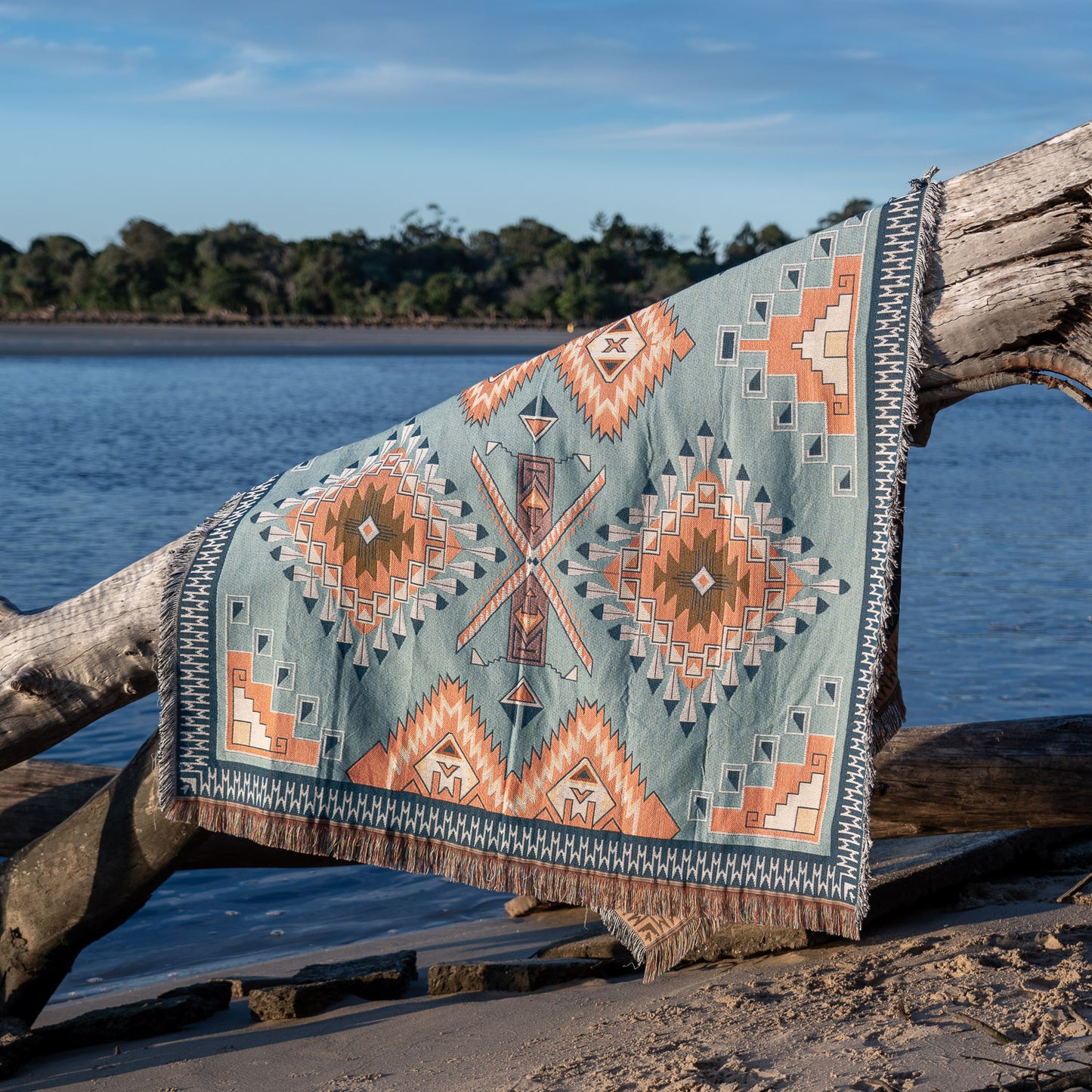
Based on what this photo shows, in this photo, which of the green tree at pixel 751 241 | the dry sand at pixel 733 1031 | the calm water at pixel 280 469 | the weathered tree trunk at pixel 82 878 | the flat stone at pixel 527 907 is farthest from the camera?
the green tree at pixel 751 241

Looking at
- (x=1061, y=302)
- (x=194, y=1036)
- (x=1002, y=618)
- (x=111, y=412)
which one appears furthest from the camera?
(x=111, y=412)

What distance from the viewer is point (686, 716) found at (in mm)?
2820

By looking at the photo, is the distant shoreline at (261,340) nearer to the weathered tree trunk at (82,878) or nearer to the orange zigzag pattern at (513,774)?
the weathered tree trunk at (82,878)

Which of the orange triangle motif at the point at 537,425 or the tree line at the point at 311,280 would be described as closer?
the orange triangle motif at the point at 537,425

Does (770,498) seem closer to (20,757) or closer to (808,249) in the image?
(808,249)

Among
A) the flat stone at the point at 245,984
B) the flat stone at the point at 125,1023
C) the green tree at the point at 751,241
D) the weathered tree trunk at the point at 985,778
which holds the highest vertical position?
the green tree at the point at 751,241

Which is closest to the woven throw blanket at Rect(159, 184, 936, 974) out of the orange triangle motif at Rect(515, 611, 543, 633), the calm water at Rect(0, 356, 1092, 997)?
the orange triangle motif at Rect(515, 611, 543, 633)

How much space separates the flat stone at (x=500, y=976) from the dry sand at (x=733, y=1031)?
0.14 feet

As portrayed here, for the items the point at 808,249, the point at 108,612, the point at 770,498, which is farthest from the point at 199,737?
the point at 808,249

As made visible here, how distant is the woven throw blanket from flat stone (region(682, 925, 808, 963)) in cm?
83

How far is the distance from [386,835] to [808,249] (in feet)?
5.88

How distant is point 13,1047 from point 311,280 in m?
60.4

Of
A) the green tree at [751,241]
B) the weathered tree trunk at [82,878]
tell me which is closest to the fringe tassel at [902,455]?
the weathered tree trunk at [82,878]

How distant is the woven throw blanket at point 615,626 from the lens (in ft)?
9.04
